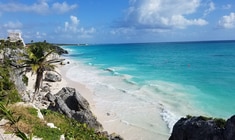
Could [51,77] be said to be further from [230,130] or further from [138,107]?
[230,130]

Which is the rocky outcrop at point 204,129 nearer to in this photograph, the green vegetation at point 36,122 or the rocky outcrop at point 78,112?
the green vegetation at point 36,122

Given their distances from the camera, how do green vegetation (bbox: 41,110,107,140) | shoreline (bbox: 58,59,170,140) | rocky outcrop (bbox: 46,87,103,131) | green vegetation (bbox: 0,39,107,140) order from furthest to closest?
1. shoreline (bbox: 58,59,170,140)
2. rocky outcrop (bbox: 46,87,103,131)
3. green vegetation (bbox: 41,110,107,140)
4. green vegetation (bbox: 0,39,107,140)

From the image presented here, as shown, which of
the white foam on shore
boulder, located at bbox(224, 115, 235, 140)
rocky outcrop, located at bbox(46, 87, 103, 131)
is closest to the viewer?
boulder, located at bbox(224, 115, 235, 140)

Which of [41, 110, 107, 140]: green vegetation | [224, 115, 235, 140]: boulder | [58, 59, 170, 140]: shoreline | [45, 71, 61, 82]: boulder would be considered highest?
[224, 115, 235, 140]: boulder

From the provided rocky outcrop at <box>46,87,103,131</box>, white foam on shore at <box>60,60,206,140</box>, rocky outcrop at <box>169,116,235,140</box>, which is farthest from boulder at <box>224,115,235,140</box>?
rocky outcrop at <box>46,87,103,131</box>

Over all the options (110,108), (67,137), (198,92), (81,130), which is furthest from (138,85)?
(67,137)

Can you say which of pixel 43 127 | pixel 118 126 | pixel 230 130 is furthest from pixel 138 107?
pixel 43 127

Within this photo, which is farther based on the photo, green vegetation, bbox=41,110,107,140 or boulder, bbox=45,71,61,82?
boulder, bbox=45,71,61,82

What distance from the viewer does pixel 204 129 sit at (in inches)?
634

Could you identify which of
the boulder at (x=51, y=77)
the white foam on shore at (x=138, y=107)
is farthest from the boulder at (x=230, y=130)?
the boulder at (x=51, y=77)

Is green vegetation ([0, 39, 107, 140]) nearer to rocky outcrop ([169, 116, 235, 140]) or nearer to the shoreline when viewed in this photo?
the shoreline

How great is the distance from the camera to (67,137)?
1449 centimetres

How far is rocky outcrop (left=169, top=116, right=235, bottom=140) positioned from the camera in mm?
14742

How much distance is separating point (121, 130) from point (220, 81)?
2865 cm
